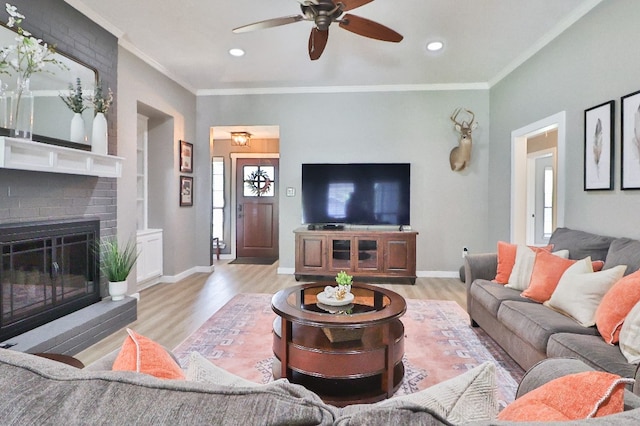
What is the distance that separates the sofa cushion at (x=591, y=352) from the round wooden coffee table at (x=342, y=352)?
0.81 m

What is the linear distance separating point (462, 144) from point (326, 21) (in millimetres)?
3129

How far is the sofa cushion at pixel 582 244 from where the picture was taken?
8.17ft

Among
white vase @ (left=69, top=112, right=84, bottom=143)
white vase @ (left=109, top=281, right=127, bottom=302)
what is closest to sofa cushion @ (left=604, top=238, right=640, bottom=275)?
white vase @ (left=109, top=281, right=127, bottom=302)

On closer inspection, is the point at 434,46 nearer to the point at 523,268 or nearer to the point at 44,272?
the point at 523,268

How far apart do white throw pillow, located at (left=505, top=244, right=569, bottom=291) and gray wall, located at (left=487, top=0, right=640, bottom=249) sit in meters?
0.52

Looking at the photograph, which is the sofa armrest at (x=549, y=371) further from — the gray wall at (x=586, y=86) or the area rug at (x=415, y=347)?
the gray wall at (x=586, y=86)

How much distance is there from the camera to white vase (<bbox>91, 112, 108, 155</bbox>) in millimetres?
3086

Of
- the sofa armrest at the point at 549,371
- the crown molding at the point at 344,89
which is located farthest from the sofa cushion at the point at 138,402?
the crown molding at the point at 344,89

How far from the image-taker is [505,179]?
15.1ft

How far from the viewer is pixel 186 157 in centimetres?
518

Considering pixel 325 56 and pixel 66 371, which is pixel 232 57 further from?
pixel 66 371

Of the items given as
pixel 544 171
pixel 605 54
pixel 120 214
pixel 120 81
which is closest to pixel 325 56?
pixel 120 81

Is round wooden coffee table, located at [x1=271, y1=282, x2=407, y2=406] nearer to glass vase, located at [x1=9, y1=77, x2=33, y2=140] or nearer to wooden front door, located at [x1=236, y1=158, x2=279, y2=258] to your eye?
glass vase, located at [x1=9, y1=77, x2=33, y2=140]

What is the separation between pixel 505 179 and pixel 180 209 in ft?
14.8
